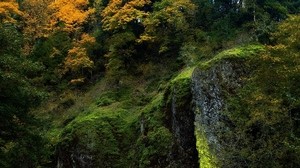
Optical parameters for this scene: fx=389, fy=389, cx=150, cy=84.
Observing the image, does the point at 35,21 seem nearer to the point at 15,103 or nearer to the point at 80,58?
the point at 80,58

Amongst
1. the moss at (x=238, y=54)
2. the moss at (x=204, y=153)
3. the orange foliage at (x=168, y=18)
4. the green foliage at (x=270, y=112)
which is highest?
the orange foliage at (x=168, y=18)

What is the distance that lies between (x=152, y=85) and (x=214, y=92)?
9.30m

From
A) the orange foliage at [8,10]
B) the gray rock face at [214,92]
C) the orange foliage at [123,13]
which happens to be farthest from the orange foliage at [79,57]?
the gray rock face at [214,92]

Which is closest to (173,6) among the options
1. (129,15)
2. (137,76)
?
(129,15)

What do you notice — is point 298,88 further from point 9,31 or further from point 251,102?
point 9,31

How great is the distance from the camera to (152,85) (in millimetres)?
27188

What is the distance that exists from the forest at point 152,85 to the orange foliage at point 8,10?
110 mm

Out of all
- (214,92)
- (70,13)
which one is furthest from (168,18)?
(70,13)

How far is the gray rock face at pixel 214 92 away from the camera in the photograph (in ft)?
57.1

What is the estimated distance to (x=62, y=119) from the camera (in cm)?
2811

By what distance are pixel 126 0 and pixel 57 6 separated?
833 cm

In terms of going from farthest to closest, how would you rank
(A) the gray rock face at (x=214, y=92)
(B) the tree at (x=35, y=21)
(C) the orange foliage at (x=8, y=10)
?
(B) the tree at (x=35, y=21) → (C) the orange foliage at (x=8, y=10) → (A) the gray rock face at (x=214, y=92)

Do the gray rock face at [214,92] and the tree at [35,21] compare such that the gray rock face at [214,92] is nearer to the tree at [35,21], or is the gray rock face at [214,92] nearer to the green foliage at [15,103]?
the green foliage at [15,103]

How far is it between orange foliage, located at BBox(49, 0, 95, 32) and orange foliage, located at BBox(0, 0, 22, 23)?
3.09 meters
